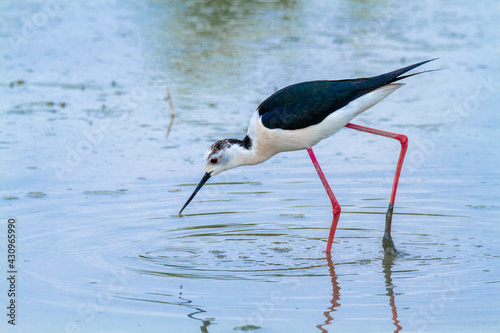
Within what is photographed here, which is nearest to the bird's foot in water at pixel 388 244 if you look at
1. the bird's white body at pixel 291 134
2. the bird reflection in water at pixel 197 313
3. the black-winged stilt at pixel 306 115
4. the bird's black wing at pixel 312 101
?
the black-winged stilt at pixel 306 115

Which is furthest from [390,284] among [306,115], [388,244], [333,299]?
[306,115]

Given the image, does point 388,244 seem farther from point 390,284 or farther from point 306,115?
point 306,115

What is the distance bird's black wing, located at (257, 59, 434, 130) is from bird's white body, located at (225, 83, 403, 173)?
1.4 inches

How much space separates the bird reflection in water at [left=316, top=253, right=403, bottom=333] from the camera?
4684 millimetres

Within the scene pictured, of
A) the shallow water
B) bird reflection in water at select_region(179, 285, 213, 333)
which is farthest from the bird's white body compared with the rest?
bird reflection in water at select_region(179, 285, 213, 333)

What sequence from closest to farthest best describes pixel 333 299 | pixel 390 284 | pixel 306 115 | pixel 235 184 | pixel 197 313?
pixel 197 313 → pixel 333 299 → pixel 390 284 → pixel 306 115 → pixel 235 184

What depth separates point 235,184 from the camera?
25.4 ft

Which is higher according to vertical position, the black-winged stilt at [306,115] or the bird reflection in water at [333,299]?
the black-winged stilt at [306,115]

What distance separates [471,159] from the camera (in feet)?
26.8

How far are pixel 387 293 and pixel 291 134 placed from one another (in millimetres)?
1461

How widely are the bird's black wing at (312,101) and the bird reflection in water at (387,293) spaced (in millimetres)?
968

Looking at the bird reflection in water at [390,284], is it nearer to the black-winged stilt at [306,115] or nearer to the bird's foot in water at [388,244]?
the bird's foot in water at [388,244]

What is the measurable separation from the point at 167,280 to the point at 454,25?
31.6 feet

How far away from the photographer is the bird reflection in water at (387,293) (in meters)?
4.68
